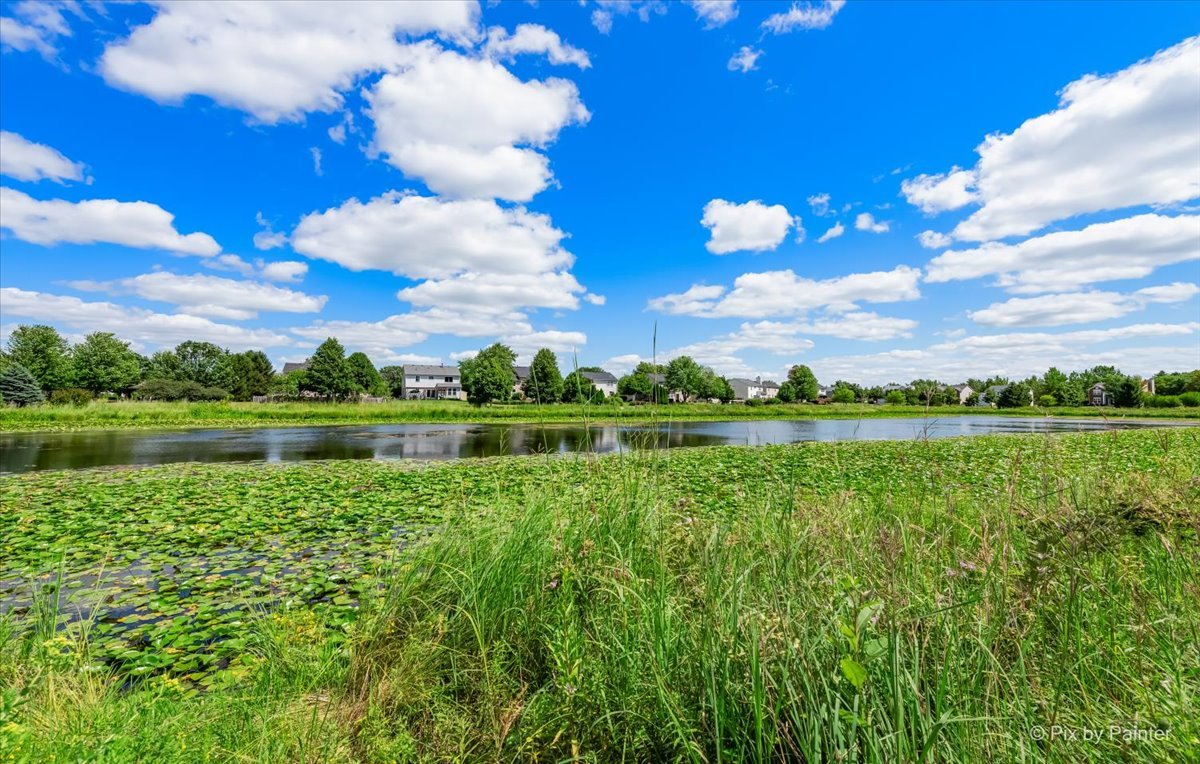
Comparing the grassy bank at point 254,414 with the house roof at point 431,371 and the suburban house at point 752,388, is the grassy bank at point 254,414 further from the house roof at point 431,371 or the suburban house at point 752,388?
the suburban house at point 752,388

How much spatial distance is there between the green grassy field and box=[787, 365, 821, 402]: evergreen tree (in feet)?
278

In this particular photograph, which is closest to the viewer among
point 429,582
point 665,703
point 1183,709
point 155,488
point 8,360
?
point 1183,709

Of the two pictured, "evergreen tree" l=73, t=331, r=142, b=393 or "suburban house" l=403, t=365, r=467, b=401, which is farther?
"suburban house" l=403, t=365, r=467, b=401

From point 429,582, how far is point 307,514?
639cm

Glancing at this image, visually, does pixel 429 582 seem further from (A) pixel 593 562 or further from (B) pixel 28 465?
(B) pixel 28 465

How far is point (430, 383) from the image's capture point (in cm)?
9550

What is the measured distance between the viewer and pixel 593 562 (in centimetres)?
307

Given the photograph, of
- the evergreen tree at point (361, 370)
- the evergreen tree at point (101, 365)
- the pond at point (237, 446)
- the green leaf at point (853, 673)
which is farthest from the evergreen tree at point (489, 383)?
the green leaf at point (853, 673)

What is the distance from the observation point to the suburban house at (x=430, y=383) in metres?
93.2

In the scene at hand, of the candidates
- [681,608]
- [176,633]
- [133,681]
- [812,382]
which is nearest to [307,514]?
[176,633]

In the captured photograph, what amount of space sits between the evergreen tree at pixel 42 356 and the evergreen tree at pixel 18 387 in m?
19.0

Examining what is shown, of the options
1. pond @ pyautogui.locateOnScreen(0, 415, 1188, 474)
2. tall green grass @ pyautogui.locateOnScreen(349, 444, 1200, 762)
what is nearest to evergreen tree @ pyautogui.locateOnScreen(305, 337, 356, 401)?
pond @ pyautogui.locateOnScreen(0, 415, 1188, 474)

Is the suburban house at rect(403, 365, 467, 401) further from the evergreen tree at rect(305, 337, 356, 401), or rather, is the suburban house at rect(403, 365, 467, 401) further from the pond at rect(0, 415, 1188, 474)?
the pond at rect(0, 415, 1188, 474)

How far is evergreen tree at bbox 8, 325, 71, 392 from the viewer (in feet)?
184
